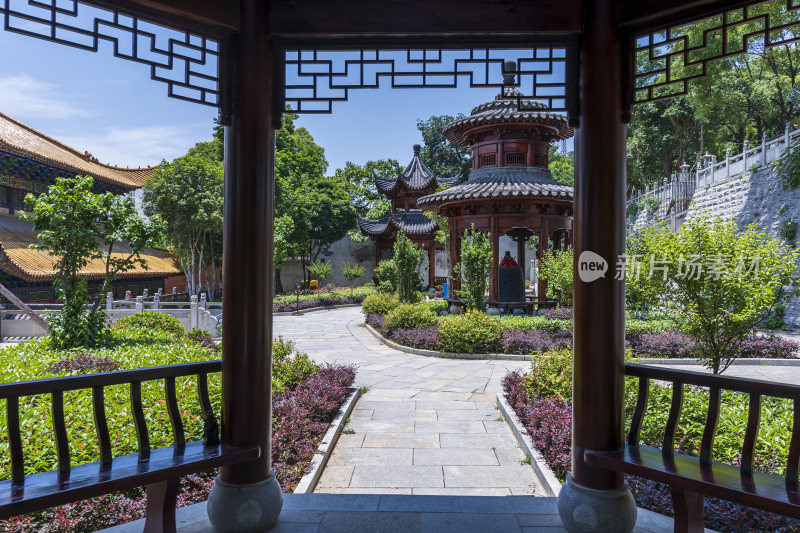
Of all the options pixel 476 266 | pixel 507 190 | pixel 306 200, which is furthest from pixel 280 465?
pixel 306 200

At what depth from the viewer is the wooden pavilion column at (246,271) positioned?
2857 mm

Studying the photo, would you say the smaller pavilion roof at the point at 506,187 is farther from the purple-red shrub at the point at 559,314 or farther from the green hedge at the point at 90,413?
the green hedge at the point at 90,413

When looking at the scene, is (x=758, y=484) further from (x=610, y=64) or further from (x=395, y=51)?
(x=395, y=51)

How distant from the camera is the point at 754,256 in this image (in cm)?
564

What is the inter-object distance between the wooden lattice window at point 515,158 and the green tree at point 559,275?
2.68m

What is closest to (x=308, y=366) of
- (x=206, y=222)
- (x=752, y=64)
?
(x=206, y=222)

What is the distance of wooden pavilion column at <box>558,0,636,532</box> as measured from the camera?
282 cm

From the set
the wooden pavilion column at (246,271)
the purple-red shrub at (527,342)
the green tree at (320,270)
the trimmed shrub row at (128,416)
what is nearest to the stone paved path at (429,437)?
the trimmed shrub row at (128,416)

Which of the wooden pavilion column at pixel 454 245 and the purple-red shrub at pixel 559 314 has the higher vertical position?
the wooden pavilion column at pixel 454 245

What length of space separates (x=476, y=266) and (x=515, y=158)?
3864mm

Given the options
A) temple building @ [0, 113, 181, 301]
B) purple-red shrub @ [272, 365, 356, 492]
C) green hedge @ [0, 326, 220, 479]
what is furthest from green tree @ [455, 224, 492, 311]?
temple building @ [0, 113, 181, 301]

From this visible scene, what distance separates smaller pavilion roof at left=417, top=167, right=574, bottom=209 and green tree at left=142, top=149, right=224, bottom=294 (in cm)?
1219

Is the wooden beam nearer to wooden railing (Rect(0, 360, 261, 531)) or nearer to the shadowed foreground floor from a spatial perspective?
wooden railing (Rect(0, 360, 261, 531))

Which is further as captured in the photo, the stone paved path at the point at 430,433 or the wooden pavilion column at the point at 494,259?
the wooden pavilion column at the point at 494,259
